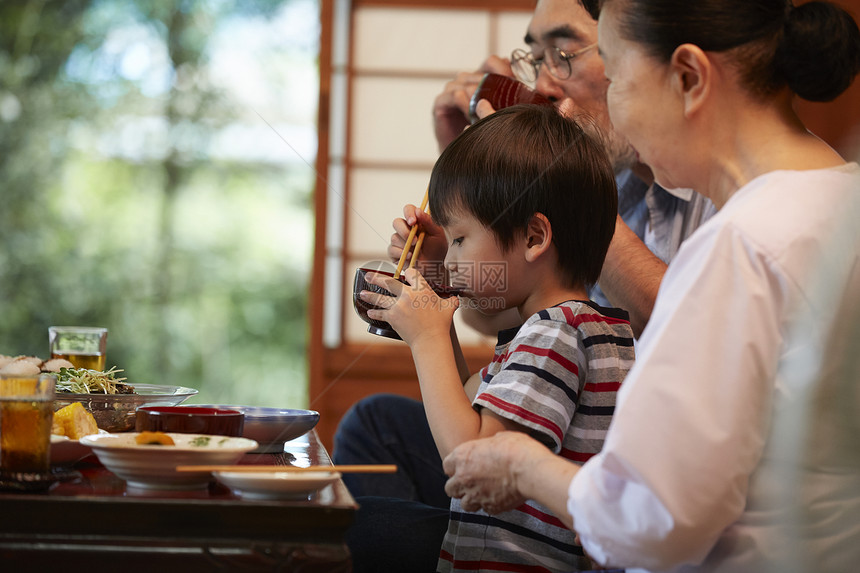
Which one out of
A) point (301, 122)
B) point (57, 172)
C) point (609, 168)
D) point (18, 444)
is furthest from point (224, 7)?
point (18, 444)

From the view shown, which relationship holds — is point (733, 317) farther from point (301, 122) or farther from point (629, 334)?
point (301, 122)

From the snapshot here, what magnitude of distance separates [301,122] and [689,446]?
15.5ft

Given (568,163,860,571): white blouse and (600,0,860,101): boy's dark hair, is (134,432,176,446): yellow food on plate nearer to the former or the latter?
(568,163,860,571): white blouse

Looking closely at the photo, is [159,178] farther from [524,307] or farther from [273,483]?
[273,483]

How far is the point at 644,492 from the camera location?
681mm

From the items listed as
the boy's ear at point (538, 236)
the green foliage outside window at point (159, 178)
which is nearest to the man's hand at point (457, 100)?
the boy's ear at point (538, 236)

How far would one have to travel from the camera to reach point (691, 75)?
2.74ft

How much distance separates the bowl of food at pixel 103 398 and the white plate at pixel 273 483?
0.36 m

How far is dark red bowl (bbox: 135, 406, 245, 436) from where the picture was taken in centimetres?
90

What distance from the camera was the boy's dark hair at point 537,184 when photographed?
4.00 ft

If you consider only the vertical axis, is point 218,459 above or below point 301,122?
below

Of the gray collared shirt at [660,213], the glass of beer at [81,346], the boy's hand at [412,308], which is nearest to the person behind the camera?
the boy's hand at [412,308]

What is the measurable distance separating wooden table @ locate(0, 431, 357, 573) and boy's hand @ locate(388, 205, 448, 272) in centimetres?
73

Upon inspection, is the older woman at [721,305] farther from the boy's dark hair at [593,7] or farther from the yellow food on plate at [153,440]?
the yellow food on plate at [153,440]
